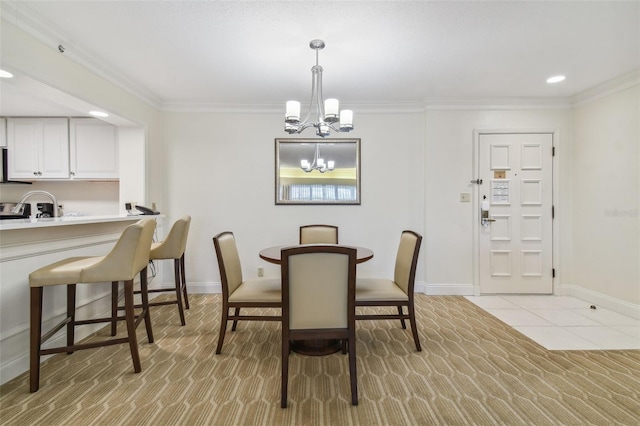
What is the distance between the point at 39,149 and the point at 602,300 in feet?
22.9

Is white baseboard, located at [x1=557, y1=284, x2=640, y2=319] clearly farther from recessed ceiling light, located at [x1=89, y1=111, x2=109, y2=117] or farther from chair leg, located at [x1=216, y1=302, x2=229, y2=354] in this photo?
recessed ceiling light, located at [x1=89, y1=111, x2=109, y2=117]

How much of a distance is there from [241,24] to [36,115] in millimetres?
3352

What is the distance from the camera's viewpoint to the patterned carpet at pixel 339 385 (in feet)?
4.78

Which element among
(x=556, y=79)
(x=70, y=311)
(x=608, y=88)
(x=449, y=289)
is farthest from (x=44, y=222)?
(x=608, y=88)

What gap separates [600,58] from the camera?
2436mm

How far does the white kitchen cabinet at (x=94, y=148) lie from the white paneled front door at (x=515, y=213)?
462 centimetres

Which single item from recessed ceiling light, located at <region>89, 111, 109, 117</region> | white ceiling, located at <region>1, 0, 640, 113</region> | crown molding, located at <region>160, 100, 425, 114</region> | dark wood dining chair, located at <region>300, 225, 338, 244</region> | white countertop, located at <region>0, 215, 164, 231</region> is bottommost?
dark wood dining chair, located at <region>300, 225, 338, 244</region>

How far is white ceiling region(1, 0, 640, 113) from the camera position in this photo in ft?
5.98

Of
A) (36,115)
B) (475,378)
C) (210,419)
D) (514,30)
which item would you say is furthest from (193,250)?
(514,30)

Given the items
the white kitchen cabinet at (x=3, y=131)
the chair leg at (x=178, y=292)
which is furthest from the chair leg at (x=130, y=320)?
the white kitchen cabinet at (x=3, y=131)

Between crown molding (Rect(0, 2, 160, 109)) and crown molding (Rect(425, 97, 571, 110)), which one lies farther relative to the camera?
crown molding (Rect(425, 97, 571, 110))

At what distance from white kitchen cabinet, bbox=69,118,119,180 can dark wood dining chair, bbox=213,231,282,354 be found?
2318mm

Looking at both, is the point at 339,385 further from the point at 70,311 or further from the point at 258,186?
the point at 258,186

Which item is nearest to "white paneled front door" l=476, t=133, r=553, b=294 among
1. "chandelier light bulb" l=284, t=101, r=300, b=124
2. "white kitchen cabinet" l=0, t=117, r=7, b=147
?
"chandelier light bulb" l=284, t=101, r=300, b=124
